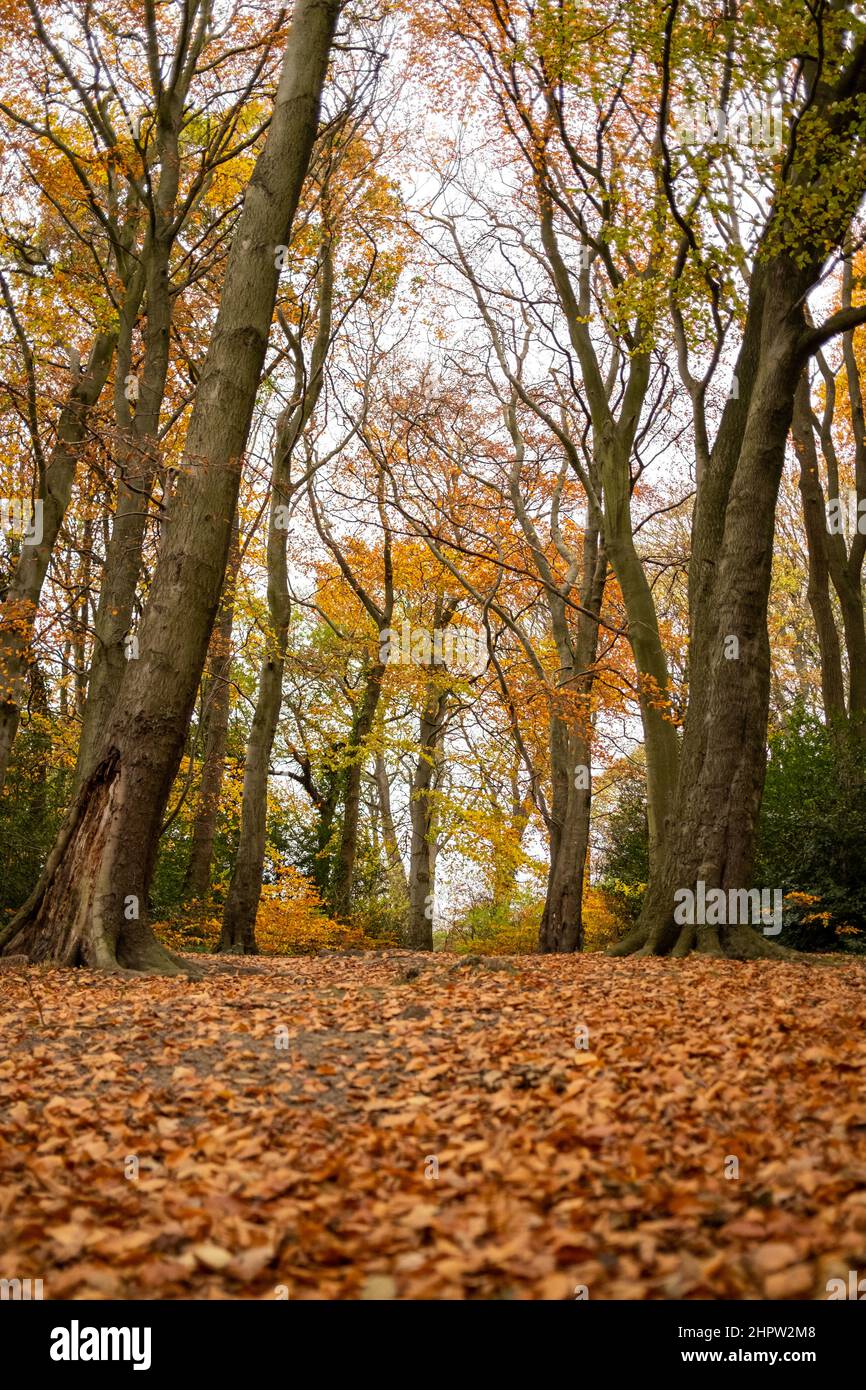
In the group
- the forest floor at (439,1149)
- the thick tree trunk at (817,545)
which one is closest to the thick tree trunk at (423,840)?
the thick tree trunk at (817,545)

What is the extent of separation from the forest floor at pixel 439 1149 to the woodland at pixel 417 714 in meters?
0.02

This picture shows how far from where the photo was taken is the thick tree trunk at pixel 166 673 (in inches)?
281

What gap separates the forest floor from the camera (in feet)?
8.14

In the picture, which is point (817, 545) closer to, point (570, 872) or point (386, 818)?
point (570, 872)

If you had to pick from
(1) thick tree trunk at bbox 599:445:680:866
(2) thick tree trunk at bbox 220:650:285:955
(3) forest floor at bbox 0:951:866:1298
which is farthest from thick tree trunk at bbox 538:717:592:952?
(3) forest floor at bbox 0:951:866:1298

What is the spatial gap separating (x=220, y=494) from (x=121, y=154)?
6.32m

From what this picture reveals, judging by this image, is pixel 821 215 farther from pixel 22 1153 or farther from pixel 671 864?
pixel 22 1153

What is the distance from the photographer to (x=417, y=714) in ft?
63.7

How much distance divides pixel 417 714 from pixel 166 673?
1230 centimetres

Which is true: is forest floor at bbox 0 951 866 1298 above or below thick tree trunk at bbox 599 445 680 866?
below

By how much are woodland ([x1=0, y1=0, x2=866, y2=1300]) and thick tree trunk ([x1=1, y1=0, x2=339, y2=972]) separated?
3 cm

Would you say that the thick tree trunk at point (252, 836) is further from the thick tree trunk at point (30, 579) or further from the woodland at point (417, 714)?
the thick tree trunk at point (30, 579)

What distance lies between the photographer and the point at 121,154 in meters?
11.3

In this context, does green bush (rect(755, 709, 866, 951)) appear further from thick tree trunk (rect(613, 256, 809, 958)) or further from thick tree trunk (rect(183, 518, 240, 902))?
thick tree trunk (rect(183, 518, 240, 902))
